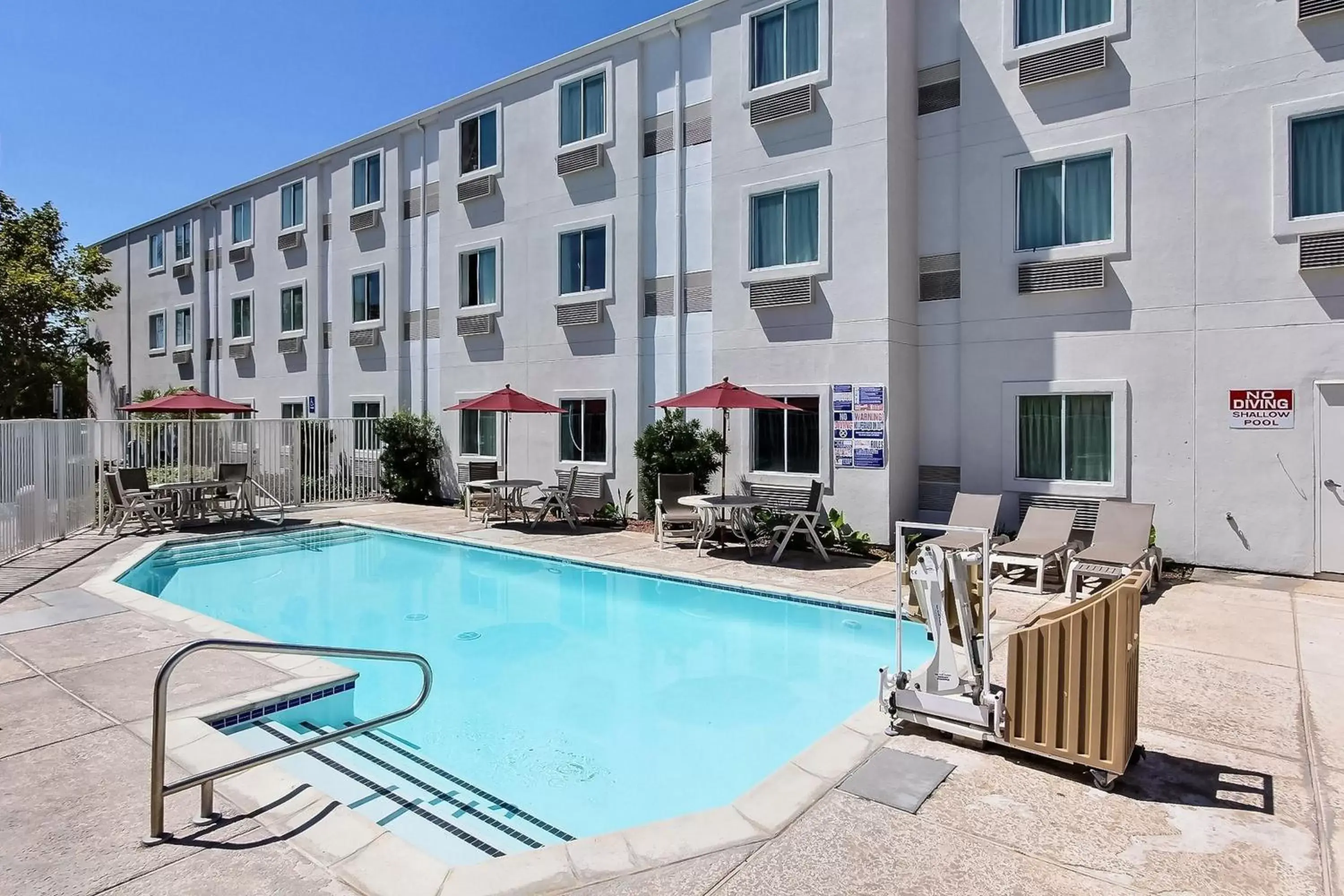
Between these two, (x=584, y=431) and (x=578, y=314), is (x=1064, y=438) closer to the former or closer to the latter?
(x=584, y=431)

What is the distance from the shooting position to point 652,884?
127 inches

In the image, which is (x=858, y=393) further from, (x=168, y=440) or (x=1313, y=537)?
(x=168, y=440)

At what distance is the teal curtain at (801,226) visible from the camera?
12328mm

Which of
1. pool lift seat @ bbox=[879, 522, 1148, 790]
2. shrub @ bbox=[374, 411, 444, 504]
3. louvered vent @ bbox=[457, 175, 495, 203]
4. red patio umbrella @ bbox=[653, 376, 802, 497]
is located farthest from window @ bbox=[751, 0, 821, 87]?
shrub @ bbox=[374, 411, 444, 504]

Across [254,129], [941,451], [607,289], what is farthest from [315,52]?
[941,451]

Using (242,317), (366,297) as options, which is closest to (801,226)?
(366,297)

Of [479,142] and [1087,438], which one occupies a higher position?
[479,142]

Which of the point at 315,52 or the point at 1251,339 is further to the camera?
the point at 315,52

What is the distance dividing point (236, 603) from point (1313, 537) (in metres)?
13.1

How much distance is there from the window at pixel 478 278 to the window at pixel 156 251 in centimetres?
1637

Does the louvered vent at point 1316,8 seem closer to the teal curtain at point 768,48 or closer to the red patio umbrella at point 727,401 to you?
the teal curtain at point 768,48

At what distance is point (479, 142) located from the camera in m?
17.3

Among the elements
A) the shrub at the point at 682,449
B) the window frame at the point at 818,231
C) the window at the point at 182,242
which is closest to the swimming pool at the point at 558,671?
the shrub at the point at 682,449

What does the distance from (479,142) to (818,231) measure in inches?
355
